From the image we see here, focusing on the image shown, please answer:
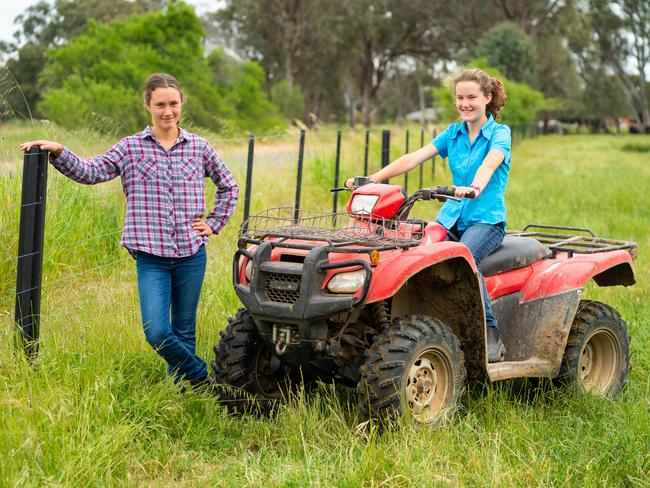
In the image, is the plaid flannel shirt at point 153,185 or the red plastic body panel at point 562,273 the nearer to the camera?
the plaid flannel shirt at point 153,185

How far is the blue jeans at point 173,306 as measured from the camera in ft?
16.5

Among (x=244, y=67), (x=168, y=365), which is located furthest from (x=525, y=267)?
(x=244, y=67)

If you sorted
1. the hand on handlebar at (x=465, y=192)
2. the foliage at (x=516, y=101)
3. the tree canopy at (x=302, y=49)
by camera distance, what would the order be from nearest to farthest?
the hand on handlebar at (x=465, y=192) → the tree canopy at (x=302, y=49) → the foliage at (x=516, y=101)

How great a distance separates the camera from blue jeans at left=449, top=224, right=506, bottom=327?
200 inches

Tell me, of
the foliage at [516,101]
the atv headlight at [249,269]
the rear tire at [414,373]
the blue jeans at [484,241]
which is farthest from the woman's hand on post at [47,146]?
the foliage at [516,101]

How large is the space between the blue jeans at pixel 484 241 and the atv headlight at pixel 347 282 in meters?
0.93

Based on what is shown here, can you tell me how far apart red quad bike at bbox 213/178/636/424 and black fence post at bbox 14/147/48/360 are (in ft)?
3.44

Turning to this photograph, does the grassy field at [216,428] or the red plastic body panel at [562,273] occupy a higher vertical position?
the red plastic body panel at [562,273]

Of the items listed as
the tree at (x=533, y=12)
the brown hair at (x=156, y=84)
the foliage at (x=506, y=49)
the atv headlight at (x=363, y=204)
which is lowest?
the atv headlight at (x=363, y=204)

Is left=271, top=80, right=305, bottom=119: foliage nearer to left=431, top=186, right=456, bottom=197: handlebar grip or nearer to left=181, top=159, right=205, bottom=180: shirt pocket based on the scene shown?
left=181, top=159, right=205, bottom=180: shirt pocket

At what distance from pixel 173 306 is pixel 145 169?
82 centimetres

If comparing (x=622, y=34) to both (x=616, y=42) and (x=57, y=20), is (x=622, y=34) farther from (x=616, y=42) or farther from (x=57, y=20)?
(x=57, y=20)

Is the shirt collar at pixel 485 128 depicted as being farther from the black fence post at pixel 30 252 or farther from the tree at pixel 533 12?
the tree at pixel 533 12

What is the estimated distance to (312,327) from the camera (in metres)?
4.41
